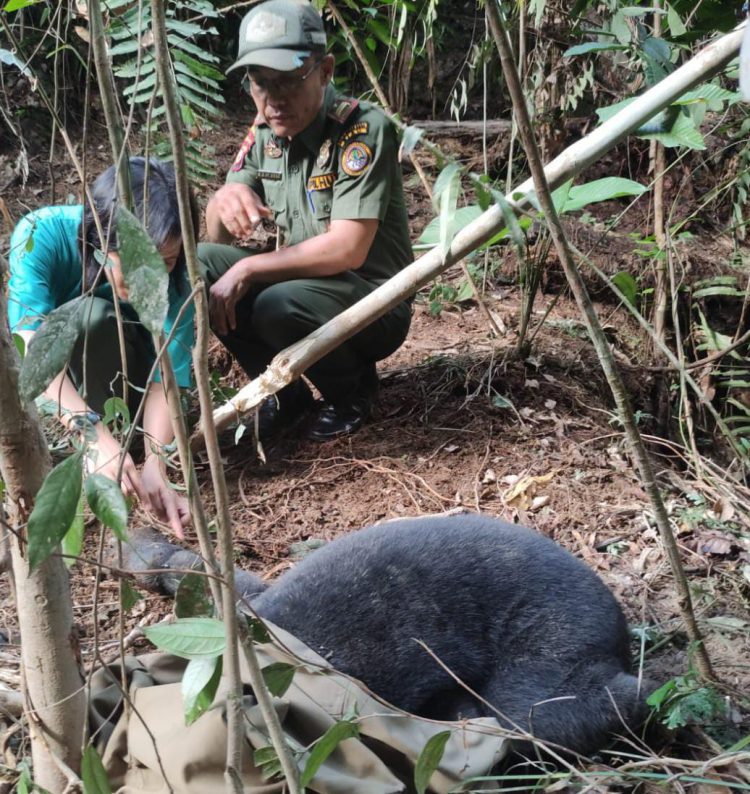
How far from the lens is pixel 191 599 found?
1.53m

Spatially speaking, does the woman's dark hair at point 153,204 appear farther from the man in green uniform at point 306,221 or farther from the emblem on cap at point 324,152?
the emblem on cap at point 324,152

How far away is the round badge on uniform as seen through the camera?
3.88 meters

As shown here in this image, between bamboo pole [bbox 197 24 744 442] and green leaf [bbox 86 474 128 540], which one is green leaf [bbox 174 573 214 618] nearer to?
green leaf [bbox 86 474 128 540]

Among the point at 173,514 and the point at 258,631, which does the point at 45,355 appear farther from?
the point at 173,514

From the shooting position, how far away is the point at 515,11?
16.2 feet

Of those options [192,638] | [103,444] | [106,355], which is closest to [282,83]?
[106,355]

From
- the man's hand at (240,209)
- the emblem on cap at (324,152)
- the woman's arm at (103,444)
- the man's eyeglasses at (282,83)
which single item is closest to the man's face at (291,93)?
the man's eyeglasses at (282,83)

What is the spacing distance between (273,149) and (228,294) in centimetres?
86

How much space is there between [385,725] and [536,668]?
0.58m

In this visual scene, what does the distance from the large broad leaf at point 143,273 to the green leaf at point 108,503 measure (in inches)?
11.0

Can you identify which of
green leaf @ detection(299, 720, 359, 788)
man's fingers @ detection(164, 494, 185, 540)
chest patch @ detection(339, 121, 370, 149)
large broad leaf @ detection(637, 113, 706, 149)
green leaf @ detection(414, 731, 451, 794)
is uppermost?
large broad leaf @ detection(637, 113, 706, 149)

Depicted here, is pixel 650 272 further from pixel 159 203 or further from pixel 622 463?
pixel 159 203

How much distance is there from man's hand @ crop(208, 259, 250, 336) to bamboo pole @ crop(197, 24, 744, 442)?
505 millimetres

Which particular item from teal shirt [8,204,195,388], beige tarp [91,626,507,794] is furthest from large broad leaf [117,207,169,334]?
teal shirt [8,204,195,388]
